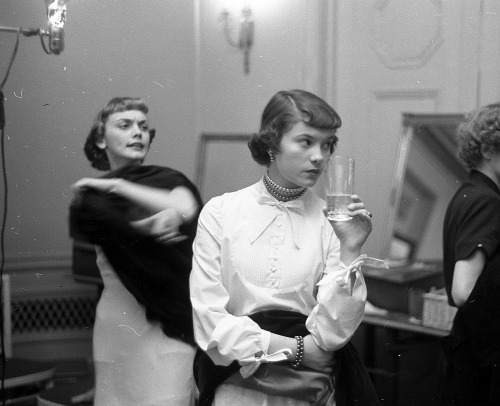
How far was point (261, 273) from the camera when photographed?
1388 millimetres

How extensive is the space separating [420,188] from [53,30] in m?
1.15

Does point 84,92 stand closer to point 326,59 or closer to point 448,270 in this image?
point 326,59

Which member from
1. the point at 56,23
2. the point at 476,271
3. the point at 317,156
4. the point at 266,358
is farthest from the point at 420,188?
the point at 56,23

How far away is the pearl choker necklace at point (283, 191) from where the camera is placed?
1.41 metres

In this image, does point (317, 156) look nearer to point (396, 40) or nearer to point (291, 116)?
point (291, 116)

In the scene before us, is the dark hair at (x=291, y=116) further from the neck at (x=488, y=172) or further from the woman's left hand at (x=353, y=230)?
the neck at (x=488, y=172)

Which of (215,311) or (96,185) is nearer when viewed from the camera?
(215,311)

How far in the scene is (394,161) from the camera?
2.00 meters

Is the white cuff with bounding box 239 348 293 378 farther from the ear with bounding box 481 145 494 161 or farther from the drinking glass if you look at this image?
the ear with bounding box 481 145 494 161

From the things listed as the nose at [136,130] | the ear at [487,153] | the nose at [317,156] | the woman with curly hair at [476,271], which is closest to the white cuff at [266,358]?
the nose at [317,156]

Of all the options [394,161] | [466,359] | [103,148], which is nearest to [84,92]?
[103,148]

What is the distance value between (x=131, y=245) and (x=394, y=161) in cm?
83

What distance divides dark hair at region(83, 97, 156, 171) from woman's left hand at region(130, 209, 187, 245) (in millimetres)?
175

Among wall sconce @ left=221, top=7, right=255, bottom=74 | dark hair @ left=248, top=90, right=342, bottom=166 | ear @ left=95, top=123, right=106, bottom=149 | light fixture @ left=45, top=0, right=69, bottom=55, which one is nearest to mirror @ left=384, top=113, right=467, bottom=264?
wall sconce @ left=221, top=7, right=255, bottom=74
